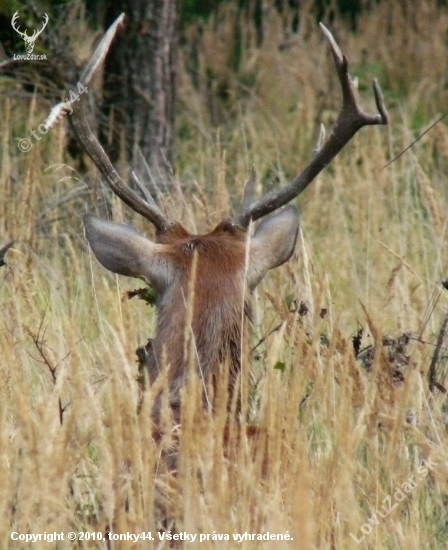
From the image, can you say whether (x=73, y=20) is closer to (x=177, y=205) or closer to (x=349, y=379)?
(x=177, y=205)

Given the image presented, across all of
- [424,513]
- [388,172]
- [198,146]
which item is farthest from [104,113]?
[424,513]

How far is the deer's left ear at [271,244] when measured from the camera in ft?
15.7

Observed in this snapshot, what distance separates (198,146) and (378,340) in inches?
204

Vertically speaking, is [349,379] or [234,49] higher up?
[234,49]

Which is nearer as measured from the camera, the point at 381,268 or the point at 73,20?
the point at 381,268

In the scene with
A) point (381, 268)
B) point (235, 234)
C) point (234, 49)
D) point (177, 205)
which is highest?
point (234, 49)

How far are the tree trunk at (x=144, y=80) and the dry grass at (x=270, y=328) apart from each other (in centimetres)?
31

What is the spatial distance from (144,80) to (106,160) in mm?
2956

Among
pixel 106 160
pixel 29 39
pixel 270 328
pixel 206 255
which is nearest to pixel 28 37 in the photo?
pixel 29 39

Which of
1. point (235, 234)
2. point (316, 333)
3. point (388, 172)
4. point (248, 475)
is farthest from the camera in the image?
point (388, 172)

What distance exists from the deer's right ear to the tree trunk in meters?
2.99

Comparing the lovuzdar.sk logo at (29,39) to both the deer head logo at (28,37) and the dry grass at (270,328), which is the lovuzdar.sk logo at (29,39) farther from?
the dry grass at (270,328)

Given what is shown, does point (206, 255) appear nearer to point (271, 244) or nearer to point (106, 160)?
point (271, 244)

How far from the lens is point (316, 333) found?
11.5ft
